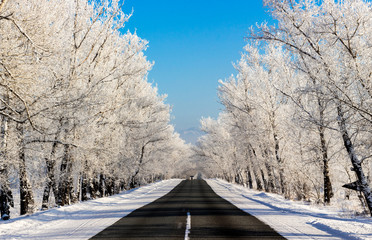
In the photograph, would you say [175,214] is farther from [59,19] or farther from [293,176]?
[293,176]

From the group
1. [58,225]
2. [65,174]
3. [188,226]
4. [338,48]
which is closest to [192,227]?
[188,226]

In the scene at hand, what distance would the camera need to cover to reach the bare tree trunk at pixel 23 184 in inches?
464

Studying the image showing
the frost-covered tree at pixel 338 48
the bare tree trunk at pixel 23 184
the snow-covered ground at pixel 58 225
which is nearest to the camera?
the snow-covered ground at pixel 58 225

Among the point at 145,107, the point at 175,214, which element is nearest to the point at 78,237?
the point at 175,214

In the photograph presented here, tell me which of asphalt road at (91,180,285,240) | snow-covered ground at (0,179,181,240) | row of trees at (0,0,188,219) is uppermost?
row of trees at (0,0,188,219)

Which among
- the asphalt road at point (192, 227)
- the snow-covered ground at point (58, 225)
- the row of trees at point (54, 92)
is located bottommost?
the asphalt road at point (192, 227)

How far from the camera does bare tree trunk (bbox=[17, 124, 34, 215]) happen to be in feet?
38.7

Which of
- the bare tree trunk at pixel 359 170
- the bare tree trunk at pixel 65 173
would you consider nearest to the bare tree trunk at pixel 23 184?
the bare tree trunk at pixel 65 173

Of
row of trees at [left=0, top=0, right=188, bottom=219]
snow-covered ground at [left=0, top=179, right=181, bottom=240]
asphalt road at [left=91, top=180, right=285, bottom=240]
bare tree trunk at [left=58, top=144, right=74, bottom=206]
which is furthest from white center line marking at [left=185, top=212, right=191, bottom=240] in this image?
bare tree trunk at [left=58, top=144, right=74, bottom=206]

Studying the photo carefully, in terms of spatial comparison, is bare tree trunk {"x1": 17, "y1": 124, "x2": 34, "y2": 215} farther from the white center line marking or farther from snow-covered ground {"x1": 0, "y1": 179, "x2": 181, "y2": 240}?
the white center line marking

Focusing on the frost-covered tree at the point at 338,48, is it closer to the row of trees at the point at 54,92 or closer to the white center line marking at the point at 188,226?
the white center line marking at the point at 188,226

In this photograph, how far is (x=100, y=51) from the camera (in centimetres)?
1487

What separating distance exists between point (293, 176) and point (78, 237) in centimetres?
1767

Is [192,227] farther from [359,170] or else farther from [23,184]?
[23,184]
